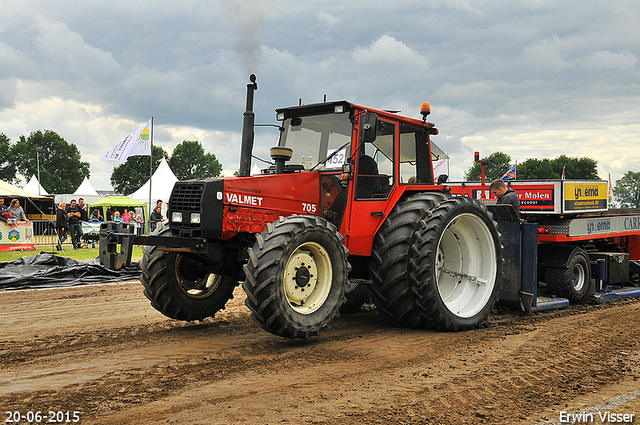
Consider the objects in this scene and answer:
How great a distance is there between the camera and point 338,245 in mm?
5379

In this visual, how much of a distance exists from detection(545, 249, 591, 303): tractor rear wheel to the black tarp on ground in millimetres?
7680

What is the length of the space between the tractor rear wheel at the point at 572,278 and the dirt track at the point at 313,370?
4.13ft

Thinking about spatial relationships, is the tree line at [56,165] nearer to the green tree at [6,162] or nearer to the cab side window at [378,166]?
the green tree at [6,162]

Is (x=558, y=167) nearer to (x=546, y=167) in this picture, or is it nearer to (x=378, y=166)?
(x=546, y=167)

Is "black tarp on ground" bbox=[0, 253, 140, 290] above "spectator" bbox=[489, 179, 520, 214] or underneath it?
underneath

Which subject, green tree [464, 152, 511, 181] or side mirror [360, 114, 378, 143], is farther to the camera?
green tree [464, 152, 511, 181]

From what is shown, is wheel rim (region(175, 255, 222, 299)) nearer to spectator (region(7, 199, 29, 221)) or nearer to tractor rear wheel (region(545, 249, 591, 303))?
tractor rear wheel (region(545, 249, 591, 303))

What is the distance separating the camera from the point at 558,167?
73.4 m

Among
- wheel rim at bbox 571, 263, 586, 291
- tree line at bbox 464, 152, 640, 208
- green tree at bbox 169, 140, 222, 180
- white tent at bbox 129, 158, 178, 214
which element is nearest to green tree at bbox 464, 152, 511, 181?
tree line at bbox 464, 152, 640, 208

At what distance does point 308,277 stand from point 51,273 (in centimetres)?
786

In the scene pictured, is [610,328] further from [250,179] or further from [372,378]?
[250,179]

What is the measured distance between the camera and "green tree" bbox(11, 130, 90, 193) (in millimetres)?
67812

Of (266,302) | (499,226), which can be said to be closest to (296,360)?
(266,302)

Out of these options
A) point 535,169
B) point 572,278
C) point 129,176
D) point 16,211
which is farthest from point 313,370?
point 535,169
